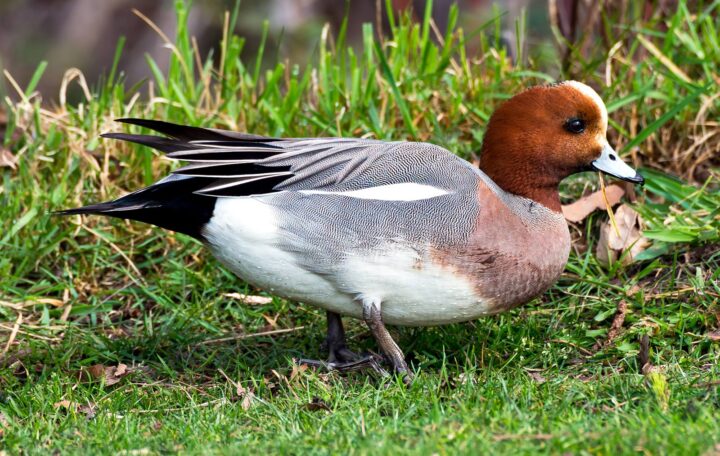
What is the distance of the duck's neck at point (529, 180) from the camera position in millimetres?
3854

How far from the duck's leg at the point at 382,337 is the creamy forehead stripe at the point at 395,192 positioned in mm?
362

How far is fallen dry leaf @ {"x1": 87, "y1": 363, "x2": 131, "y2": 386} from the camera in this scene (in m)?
3.84

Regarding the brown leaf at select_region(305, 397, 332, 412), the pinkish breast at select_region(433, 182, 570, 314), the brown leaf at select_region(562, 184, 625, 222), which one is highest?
the pinkish breast at select_region(433, 182, 570, 314)

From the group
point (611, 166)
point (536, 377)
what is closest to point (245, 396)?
point (536, 377)

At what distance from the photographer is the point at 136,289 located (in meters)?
4.57

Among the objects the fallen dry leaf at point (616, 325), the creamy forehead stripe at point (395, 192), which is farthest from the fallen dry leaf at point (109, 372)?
the fallen dry leaf at point (616, 325)

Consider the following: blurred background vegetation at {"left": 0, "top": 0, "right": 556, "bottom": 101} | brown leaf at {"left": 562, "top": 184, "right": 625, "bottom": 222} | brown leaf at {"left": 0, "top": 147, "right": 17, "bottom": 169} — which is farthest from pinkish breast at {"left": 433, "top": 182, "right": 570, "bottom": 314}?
blurred background vegetation at {"left": 0, "top": 0, "right": 556, "bottom": 101}

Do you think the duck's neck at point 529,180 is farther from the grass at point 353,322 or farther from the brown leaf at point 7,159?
the brown leaf at point 7,159

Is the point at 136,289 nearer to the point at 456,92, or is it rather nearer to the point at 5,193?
the point at 5,193

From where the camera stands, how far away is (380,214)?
3525 millimetres

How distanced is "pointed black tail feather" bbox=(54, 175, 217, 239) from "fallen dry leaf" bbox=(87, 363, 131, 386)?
629mm

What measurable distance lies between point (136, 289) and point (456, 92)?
1783 millimetres

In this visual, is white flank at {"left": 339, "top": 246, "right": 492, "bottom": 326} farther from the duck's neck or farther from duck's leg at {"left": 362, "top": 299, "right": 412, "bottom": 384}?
the duck's neck

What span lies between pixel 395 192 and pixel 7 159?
2230 millimetres
